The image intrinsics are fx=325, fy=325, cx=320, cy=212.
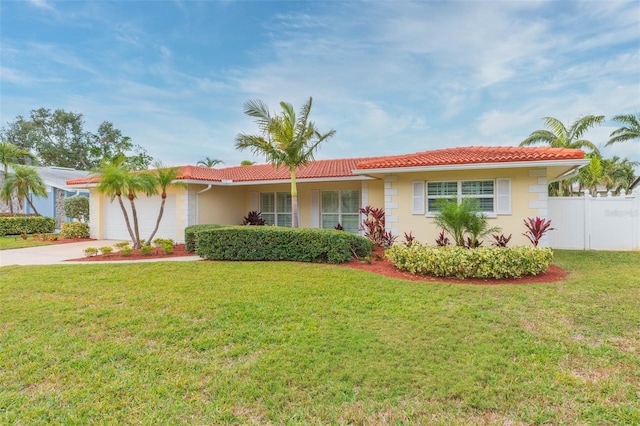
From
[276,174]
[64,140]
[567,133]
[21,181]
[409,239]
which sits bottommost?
[409,239]

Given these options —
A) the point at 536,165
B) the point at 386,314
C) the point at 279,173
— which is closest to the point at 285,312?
the point at 386,314

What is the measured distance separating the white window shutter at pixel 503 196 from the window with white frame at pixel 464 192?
0.15 m

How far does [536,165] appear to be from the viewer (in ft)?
32.9

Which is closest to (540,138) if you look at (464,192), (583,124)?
(583,124)

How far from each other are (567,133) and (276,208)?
18.6 meters

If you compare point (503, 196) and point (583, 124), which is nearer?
point (503, 196)

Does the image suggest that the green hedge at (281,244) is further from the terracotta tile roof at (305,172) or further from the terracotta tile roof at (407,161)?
the terracotta tile roof at (305,172)

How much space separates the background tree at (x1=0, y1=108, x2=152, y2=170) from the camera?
37750 mm

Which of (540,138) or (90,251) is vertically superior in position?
(540,138)

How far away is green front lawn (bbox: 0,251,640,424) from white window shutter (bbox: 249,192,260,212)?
11.2 metres

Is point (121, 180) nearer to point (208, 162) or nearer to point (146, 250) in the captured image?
point (146, 250)

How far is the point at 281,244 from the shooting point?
412 inches

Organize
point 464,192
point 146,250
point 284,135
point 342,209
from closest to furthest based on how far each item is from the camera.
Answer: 1. point 464,192
2. point 146,250
3. point 284,135
4. point 342,209

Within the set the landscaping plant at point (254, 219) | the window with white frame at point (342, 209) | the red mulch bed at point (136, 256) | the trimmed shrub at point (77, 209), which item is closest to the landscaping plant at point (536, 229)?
the window with white frame at point (342, 209)
